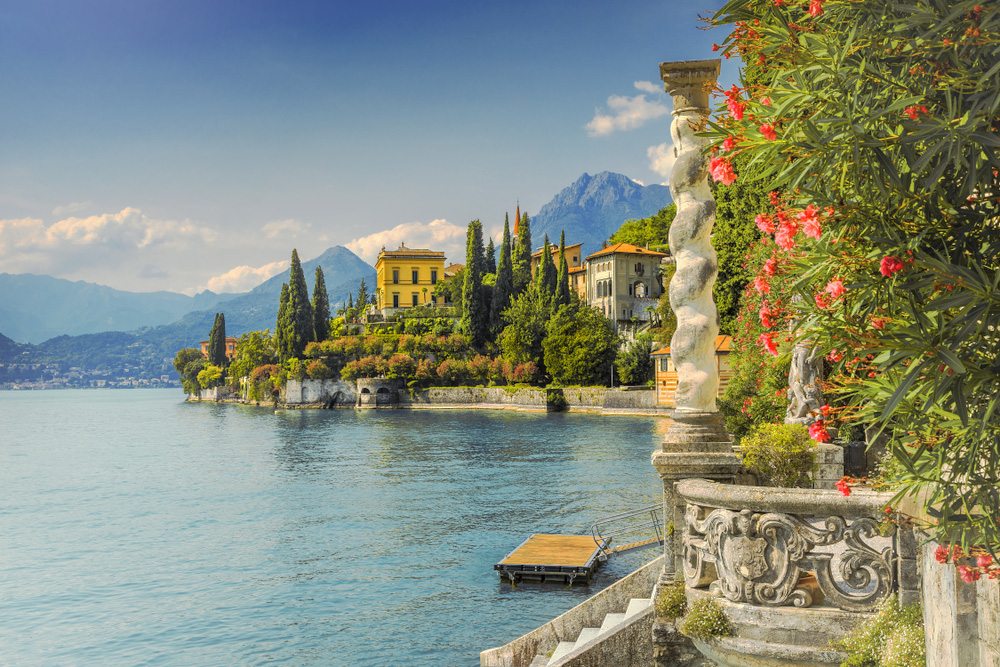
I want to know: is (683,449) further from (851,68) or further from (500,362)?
(500,362)

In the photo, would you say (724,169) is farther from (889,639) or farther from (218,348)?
(218,348)

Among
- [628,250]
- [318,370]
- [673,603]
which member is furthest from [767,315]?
[318,370]

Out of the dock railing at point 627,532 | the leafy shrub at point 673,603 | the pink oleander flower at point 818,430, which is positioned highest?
the pink oleander flower at point 818,430

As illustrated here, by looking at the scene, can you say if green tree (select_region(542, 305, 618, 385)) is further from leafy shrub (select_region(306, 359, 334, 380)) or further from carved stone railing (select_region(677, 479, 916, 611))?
carved stone railing (select_region(677, 479, 916, 611))

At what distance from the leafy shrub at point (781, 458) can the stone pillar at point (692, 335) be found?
73 cm

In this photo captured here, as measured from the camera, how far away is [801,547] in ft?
16.8

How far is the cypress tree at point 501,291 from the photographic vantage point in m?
88.7

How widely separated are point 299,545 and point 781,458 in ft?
65.6

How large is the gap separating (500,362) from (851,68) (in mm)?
83478

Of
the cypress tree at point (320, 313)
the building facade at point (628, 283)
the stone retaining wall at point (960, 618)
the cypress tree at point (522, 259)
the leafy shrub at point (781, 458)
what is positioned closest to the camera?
the stone retaining wall at point (960, 618)

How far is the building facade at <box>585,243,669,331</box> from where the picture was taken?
83.4m

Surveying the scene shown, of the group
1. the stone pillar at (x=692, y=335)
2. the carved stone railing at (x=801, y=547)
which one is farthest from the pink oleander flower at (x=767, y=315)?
the stone pillar at (x=692, y=335)

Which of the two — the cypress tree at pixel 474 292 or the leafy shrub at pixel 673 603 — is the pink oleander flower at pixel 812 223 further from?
the cypress tree at pixel 474 292

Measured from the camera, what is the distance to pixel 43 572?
910 inches
